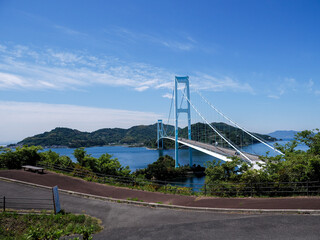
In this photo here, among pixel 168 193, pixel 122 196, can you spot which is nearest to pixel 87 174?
pixel 122 196

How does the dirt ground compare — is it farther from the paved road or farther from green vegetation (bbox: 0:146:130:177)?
green vegetation (bbox: 0:146:130:177)

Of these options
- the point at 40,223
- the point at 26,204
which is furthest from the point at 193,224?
the point at 26,204

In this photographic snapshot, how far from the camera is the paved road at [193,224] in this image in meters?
5.84

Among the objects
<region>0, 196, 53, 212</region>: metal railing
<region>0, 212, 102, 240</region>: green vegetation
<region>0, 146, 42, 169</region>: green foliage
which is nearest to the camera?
<region>0, 212, 102, 240</region>: green vegetation

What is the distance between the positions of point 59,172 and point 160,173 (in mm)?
25984

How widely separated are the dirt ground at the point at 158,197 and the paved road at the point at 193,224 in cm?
93

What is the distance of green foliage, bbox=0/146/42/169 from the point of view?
16.5 metres

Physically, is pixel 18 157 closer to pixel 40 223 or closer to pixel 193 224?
pixel 40 223

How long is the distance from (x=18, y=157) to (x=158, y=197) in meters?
12.4

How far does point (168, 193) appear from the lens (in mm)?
10945

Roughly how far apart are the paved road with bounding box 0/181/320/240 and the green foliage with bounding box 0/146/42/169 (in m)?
10.3

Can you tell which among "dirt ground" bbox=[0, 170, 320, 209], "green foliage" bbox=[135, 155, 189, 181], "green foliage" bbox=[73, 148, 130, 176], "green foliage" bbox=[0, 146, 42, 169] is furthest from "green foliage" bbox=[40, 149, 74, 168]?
"green foliage" bbox=[135, 155, 189, 181]

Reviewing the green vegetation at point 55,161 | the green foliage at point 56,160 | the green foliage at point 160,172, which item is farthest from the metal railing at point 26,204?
the green foliage at point 160,172

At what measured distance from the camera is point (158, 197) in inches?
399
